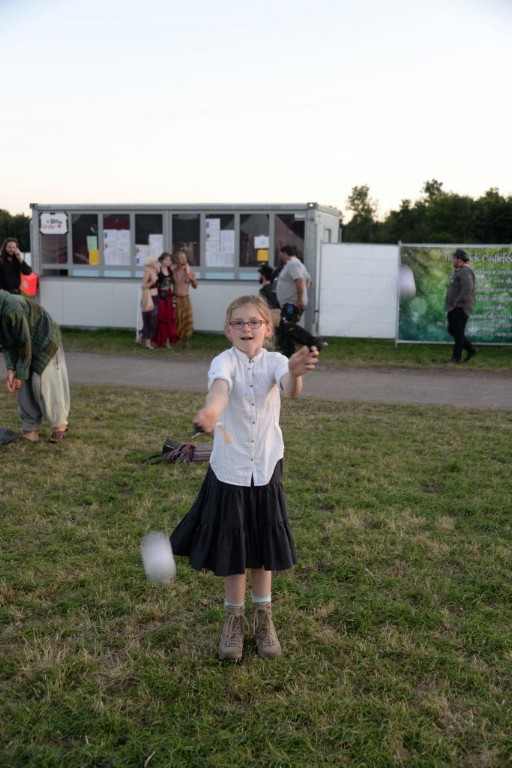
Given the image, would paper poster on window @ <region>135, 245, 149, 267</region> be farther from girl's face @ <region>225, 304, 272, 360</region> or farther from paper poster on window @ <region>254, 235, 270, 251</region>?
girl's face @ <region>225, 304, 272, 360</region>

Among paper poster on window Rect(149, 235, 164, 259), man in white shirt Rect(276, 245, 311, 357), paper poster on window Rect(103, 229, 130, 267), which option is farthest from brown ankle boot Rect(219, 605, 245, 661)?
paper poster on window Rect(103, 229, 130, 267)

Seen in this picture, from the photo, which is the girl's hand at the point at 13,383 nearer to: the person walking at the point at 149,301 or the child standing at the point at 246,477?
the child standing at the point at 246,477

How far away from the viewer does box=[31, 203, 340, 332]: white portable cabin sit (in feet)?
53.9

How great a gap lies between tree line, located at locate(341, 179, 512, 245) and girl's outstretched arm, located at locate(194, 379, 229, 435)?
34.9m

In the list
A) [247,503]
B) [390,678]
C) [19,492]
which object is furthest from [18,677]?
[19,492]

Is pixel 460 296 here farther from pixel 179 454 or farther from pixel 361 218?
pixel 361 218

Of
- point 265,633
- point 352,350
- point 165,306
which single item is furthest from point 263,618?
point 165,306

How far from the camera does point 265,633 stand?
3.51m

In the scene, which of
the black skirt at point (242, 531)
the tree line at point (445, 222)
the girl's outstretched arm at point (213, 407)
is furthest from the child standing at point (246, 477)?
the tree line at point (445, 222)

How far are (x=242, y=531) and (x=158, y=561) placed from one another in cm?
82

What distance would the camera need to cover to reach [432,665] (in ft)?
11.0

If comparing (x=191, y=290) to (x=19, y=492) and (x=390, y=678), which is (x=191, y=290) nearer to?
→ (x=19, y=492)

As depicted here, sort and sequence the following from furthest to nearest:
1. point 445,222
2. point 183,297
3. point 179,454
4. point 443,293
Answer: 1. point 445,222
2. point 183,297
3. point 443,293
4. point 179,454

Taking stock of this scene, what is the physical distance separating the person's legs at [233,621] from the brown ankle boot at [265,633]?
0.07 meters
